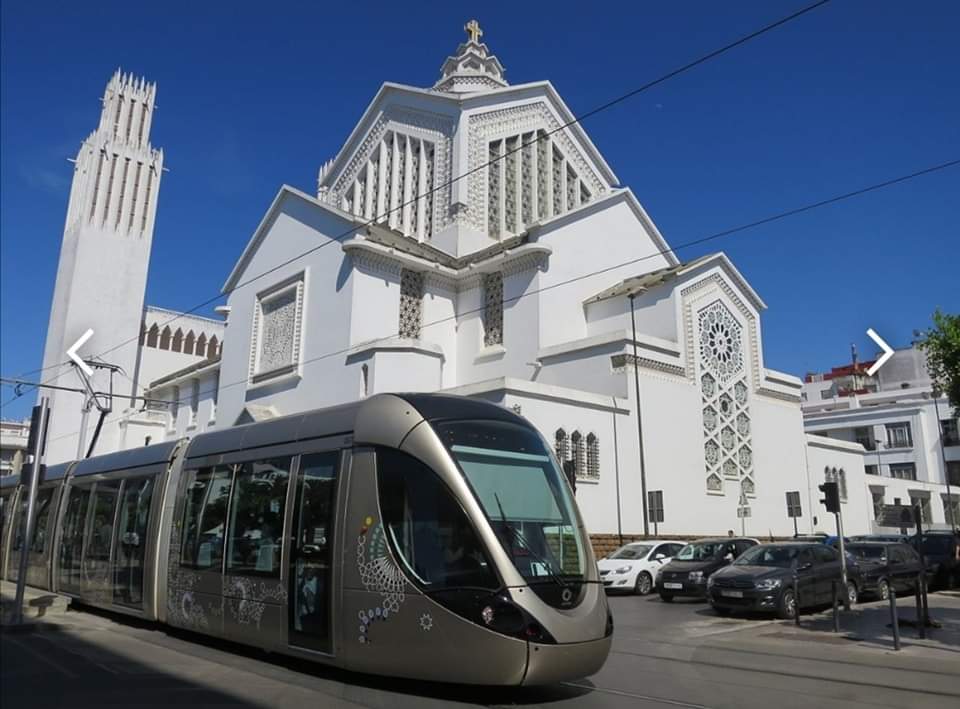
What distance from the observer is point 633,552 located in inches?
774

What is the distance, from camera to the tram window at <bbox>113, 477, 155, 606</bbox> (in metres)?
10.9

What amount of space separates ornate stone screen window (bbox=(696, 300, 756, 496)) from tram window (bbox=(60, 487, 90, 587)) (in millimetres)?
23278

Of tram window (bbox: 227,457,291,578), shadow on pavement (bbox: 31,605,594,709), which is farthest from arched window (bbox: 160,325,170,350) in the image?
tram window (bbox: 227,457,291,578)

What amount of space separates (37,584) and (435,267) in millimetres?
20629

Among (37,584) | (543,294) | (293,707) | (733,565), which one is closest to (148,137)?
(543,294)

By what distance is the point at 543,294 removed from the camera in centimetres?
3033

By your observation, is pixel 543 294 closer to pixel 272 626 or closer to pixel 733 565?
pixel 733 565

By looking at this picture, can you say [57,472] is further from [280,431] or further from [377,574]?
[377,574]

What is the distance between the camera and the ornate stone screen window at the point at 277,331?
1248 inches

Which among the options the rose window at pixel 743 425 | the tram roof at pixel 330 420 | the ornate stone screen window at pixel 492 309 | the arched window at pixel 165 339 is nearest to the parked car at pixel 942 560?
the rose window at pixel 743 425

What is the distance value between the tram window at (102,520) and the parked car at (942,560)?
64.5ft

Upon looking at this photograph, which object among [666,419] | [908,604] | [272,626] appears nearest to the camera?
[272,626]

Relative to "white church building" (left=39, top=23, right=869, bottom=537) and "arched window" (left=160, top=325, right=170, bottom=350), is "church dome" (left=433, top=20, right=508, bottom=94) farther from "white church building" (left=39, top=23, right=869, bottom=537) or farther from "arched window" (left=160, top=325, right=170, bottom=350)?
"arched window" (left=160, top=325, right=170, bottom=350)

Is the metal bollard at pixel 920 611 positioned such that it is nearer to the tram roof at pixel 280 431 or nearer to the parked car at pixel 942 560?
the parked car at pixel 942 560
